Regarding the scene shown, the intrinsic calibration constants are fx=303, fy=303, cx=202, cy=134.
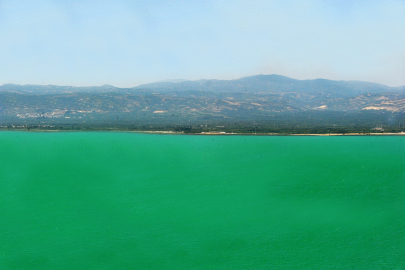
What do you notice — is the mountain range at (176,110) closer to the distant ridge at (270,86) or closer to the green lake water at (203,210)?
the green lake water at (203,210)

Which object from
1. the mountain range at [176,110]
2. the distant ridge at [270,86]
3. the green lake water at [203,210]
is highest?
the distant ridge at [270,86]

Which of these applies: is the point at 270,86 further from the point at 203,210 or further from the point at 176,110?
the point at 203,210

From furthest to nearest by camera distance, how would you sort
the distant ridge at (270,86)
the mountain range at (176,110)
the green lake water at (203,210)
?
the distant ridge at (270,86), the mountain range at (176,110), the green lake water at (203,210)

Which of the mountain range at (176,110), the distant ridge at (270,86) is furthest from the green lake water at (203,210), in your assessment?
the distant ridge at (270,86)

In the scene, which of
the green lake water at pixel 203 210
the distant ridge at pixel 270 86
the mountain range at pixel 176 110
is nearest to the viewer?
the green lake water at pixel 203 210

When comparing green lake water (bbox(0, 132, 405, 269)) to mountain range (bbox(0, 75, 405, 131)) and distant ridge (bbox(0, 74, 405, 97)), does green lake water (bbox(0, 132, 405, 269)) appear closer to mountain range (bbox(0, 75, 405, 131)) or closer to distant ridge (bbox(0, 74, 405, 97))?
mountain range (bbox(0, 75, 405, 131))

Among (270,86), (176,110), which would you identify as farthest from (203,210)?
(270,86)

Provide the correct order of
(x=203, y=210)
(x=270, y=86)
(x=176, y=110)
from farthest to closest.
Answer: (x=270, y=86), (x=176, y=110), (x=203, y=210)

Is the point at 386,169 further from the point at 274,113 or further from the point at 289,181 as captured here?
the point at 274,113

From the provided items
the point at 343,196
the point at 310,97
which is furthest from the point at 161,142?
the point at 310,97
